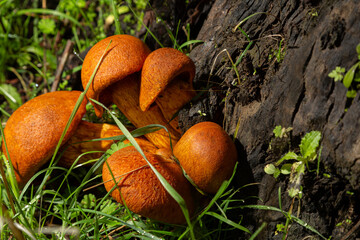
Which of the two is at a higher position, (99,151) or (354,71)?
(354,71)

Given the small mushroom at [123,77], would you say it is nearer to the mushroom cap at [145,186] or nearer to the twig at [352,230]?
the mushroom cap at [145,186]

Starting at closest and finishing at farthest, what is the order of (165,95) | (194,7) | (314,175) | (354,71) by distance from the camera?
1. (354,71)
2. (314,175)
3. (165,95)
4. (194,7)

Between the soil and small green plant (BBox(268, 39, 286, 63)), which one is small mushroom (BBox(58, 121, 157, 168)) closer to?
the soil

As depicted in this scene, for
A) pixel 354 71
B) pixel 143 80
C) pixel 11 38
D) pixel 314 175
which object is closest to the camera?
pixel 354 71

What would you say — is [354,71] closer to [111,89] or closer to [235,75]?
[235,75]

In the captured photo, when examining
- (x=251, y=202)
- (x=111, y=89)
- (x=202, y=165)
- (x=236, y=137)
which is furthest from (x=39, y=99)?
(x=251, y=202)

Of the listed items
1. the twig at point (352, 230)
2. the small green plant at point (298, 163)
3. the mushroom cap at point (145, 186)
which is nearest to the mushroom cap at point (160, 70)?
the mushroom cap at point (145, 186)

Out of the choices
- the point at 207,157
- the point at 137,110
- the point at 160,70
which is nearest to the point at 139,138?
the point at 137,110

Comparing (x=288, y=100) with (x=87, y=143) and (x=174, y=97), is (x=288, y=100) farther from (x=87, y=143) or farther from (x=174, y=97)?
(x=87, y=143)
